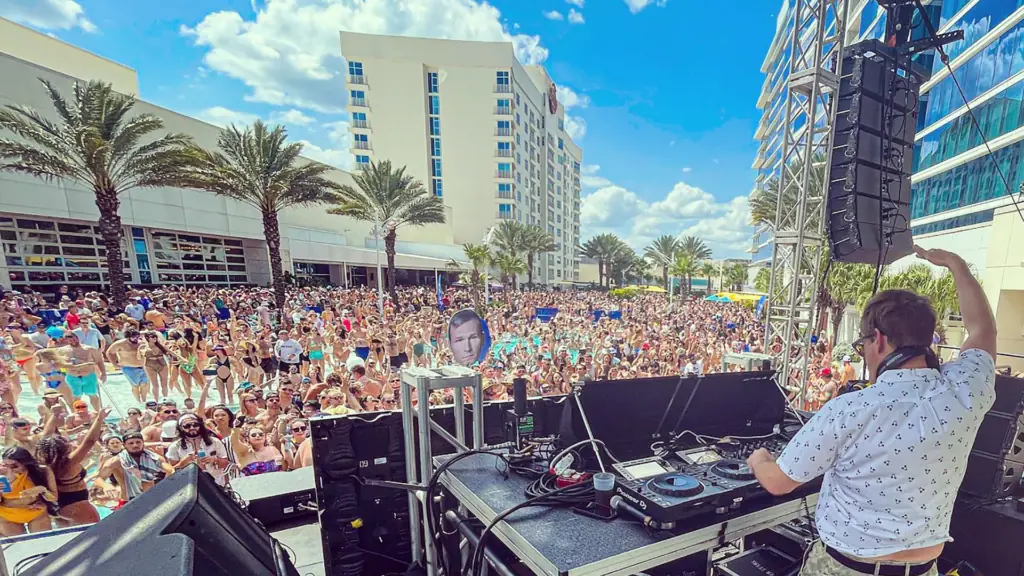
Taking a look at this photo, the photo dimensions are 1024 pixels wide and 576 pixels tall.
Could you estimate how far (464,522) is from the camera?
6.45ft

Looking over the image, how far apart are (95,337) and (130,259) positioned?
50.3 ft

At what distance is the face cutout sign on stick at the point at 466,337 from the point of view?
286 cm

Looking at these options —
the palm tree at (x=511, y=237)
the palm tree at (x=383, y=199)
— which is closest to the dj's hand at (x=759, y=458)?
the palm tree at (x=383, y=199)

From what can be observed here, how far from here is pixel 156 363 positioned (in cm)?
720

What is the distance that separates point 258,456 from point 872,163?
6.52 meters

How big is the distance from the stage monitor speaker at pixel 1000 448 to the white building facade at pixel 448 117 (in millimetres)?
40606

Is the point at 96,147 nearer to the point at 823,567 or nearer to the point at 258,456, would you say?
the point at 258,456

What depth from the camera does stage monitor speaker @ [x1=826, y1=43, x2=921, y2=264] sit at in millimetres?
3430

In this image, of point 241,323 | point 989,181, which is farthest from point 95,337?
point 989,181

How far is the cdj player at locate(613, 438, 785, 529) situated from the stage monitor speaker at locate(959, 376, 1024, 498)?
1494 millimetres

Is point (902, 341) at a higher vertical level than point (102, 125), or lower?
lower

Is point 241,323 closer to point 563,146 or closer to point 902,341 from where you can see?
Result: point 902,341

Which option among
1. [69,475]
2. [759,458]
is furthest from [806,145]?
[69,475]

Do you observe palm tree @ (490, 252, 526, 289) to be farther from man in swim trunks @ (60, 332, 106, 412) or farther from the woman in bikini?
the woman in bikini
